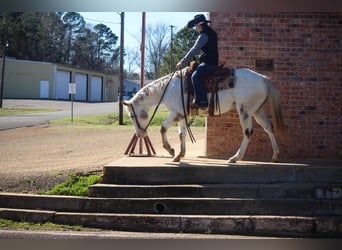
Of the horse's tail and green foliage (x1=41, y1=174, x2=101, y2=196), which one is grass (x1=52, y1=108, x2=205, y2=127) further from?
the horse's tail

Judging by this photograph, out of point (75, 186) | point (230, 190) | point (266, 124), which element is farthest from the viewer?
point (266, 124)

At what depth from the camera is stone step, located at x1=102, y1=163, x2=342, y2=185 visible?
4.95m

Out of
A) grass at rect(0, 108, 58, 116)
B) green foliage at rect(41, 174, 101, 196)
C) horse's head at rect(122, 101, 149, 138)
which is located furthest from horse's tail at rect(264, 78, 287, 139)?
grass at rect(0, 108, 58, 116)

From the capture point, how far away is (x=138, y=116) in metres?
5.64

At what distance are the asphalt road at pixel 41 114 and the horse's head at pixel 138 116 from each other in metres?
2.14

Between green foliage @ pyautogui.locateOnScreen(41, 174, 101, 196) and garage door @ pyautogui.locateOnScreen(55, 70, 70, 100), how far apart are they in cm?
205

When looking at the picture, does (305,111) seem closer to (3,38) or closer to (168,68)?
(168,68)

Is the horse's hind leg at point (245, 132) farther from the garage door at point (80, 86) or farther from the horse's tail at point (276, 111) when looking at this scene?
the garage door at point (80, 86)

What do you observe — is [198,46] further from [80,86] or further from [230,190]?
[80,86]

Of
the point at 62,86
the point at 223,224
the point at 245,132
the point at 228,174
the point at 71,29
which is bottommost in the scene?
the point at 223,224

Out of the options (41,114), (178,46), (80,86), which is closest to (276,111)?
(178,46)

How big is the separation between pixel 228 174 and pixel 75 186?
1.83 m

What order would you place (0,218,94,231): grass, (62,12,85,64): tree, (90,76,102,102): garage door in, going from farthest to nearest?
1. (90,76,102,102): garage door
2. (62,12,85,64): tree
3. (0,218,94,231): grass

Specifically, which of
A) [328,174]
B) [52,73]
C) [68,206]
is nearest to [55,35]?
[52,73]
